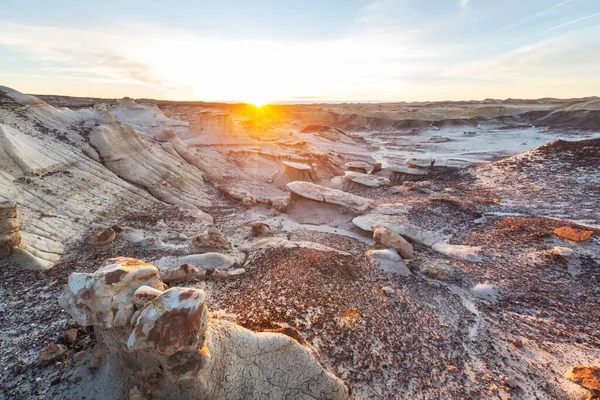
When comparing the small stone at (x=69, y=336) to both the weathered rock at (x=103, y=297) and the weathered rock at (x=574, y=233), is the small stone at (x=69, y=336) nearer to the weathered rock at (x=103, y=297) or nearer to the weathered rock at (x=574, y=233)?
the weathered rock at (x=103, y=297)

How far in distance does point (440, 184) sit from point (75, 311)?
18.4 metres

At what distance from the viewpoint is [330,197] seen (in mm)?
12883

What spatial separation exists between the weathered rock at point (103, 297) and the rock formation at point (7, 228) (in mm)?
4115

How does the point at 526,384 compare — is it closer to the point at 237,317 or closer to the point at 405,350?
the point at 405,350

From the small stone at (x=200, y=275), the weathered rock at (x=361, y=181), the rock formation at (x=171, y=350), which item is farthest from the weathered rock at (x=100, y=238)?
the weathered rock at (x=361, y=181)

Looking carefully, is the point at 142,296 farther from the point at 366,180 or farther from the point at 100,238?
the point at 366,180


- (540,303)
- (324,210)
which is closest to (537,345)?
(540,303)

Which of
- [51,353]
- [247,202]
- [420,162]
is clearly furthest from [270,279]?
[420,162]

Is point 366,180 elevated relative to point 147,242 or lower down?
lower down

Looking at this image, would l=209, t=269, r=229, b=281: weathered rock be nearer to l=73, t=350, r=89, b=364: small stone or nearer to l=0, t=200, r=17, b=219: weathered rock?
l=73, t=350, r=89, b=364: small stone

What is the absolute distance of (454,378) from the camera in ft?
15.6

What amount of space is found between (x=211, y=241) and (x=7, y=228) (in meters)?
4.18

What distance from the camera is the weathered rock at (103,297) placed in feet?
11.5

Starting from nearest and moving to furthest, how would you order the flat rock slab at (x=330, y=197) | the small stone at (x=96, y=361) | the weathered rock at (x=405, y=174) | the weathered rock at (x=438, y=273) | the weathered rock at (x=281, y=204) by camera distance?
the small stone at (x=96, y=361), the weathered rock at (x=438, y=273), the flat rock slab at (x=330, y=197), the weathered rock at (x=281, y=204), the weathered rock at (x=405, y=174)
